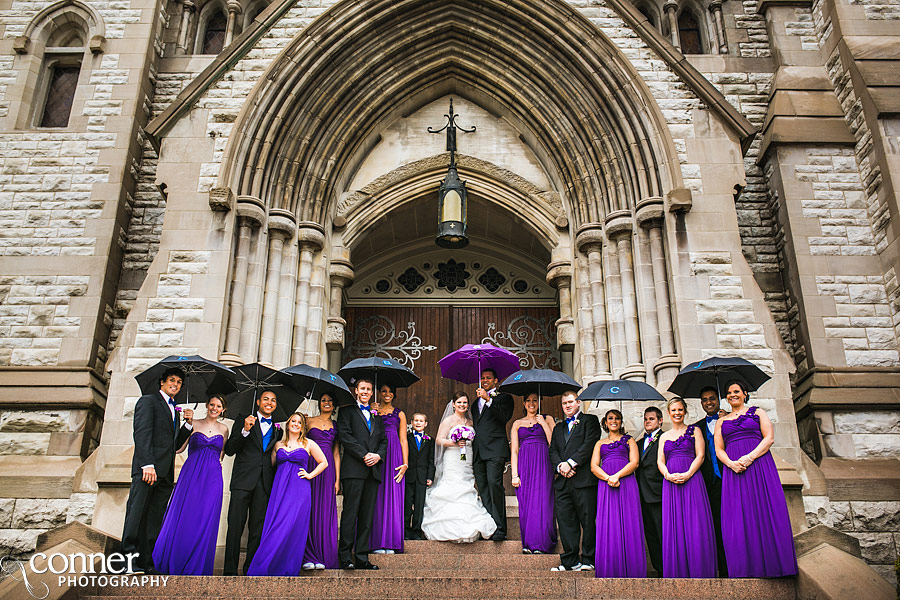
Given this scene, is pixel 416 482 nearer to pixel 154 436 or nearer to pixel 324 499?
pixel 324 499

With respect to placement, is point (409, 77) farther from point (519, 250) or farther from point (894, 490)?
point (894, 490)

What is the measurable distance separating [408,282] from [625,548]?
24.1 ft

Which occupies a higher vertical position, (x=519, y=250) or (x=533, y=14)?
(x=533, y=14)

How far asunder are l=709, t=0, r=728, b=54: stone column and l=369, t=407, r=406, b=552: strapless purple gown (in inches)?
317

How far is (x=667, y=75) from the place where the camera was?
10492 millimetres

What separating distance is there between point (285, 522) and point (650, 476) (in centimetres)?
312

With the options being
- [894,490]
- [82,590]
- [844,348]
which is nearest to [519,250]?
[844,348]

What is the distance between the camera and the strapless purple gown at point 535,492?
→ 24.2 ft

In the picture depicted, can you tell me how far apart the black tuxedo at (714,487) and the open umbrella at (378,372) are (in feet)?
9.30

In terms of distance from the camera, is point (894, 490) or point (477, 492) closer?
point (477, 492)

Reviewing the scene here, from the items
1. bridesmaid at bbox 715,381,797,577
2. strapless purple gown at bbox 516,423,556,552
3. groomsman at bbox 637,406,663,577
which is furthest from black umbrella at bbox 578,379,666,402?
bridesmaid at bbox 715,381,797,577

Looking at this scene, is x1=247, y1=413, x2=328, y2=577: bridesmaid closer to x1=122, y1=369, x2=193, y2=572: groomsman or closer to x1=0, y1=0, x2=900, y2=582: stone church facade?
x1=122, y1=369, x2=193, y2=572: groomsman

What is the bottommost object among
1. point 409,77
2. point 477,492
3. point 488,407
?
point 477,492

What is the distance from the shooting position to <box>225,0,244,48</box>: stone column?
12.3 m
